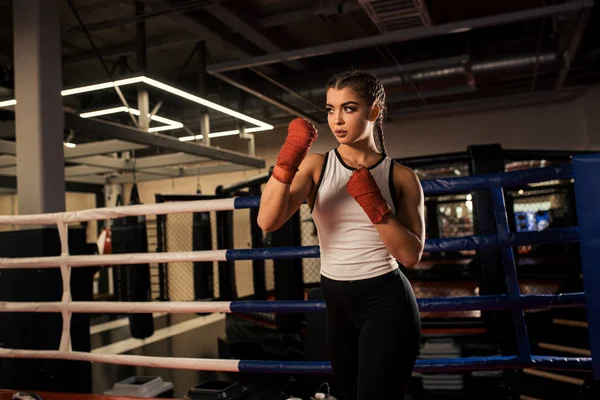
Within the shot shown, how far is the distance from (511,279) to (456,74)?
14.3ft

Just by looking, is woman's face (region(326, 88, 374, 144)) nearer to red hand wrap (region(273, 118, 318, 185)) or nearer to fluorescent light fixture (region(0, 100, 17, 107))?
red hand wrap (region(273, 118, 318, 185))

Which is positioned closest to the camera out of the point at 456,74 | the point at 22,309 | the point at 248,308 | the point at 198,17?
the point at 248,308

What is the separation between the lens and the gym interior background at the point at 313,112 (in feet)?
11.3

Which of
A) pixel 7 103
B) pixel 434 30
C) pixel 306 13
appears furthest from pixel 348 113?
pixel 306 13

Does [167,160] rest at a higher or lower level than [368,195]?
higher

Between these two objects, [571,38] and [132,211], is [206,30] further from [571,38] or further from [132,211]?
[571,38]

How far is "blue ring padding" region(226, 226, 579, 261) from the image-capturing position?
1734mm

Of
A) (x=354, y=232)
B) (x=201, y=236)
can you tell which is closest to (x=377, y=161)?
(x=354, y=232)

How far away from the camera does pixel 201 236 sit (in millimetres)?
5887

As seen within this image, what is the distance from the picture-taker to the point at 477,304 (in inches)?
74.4

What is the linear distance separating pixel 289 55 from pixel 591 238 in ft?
12.1

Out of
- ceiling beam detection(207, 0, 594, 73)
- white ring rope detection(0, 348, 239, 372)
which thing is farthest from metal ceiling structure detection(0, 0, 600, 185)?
white ring rope detection(0, 348, 239, 372)

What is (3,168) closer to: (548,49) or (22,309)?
(22,309)

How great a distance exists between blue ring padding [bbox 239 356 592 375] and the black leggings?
66cm
